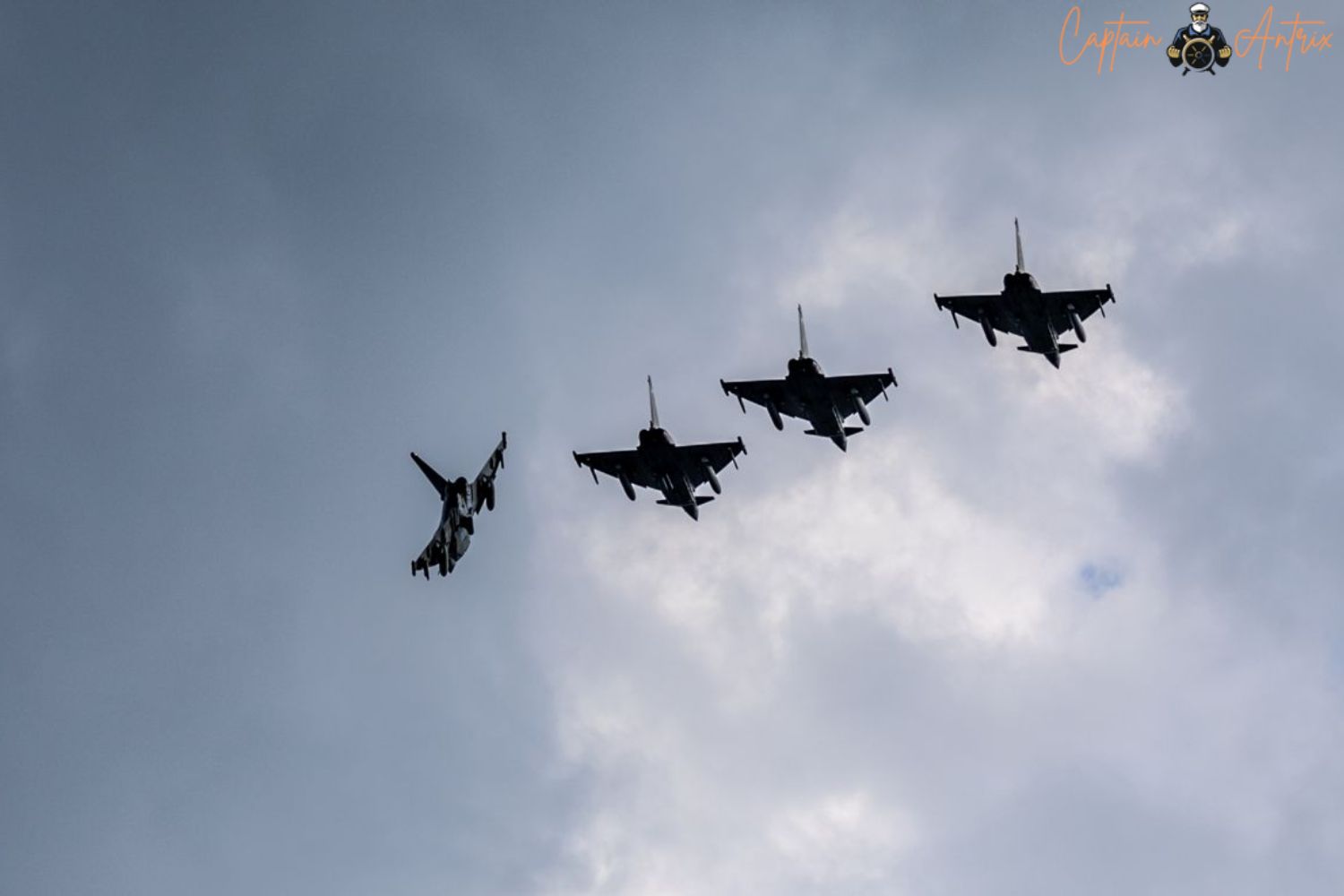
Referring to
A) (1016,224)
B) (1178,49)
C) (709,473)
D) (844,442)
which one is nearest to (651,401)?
(709,473)

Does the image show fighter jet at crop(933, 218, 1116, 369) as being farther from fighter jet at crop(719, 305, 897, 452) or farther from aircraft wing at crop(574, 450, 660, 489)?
aircraft wing at crop(574, 450, 660, 489)

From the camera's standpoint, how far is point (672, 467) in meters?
101

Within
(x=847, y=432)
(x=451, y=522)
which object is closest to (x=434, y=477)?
(x=451, y=522)

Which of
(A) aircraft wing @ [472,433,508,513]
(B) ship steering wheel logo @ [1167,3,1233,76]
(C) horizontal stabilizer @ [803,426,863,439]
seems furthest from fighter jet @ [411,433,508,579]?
(B) ship steering wheel logo @ [1167,3,1233,76]

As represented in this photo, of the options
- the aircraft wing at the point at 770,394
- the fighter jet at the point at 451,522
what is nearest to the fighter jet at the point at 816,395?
the aircraft wing at the point at 770,394

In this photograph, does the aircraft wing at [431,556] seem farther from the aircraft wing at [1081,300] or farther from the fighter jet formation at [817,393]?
the aircraft wing at [1081,300]

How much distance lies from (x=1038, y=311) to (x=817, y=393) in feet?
54.3

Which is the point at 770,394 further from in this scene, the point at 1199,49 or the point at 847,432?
the point at 1199,49

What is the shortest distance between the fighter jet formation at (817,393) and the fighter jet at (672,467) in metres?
0.07

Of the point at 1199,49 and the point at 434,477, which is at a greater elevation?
the point at 1199,49

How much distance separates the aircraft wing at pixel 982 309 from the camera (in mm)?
101188

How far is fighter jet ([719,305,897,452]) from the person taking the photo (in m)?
98.1

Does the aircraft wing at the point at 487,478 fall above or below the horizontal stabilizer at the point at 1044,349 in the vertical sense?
below

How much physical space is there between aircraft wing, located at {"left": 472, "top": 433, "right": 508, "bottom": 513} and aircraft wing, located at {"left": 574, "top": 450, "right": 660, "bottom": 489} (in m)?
15.1
